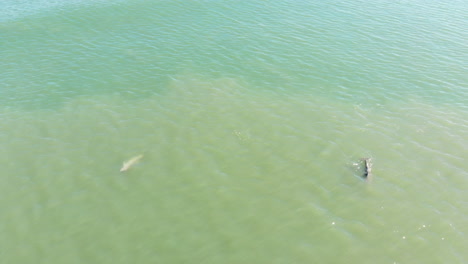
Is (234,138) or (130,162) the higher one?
(234,138)

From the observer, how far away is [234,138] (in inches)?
960

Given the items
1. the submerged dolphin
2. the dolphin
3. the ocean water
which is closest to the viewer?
the ocean water

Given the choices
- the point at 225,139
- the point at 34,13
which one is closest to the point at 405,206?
the point at 225,139

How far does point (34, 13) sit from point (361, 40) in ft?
123

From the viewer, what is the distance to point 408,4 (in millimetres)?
44344

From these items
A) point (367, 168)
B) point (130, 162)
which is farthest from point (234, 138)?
point (367, 168)

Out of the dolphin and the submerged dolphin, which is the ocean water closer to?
the dolphin

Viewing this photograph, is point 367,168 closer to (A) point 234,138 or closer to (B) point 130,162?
(A) point 234,138

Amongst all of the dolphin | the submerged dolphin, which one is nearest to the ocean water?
the dolphin

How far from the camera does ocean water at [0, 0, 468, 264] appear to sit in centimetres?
1803

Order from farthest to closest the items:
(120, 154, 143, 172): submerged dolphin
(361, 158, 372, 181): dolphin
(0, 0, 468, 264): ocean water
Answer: (120, 154, 143, 172): submerged dolphin < (361, 158, 372, 181): dolphin < (0, 0, 468, 264): ocean water

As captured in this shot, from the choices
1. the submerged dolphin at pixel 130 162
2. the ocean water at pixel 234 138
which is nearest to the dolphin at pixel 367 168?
the ocean water at pixel 234 138

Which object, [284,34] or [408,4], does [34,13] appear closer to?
[284,34]

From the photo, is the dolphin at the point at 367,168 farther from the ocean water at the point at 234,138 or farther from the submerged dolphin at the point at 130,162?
the submerged dolphin at the point at 130,162
